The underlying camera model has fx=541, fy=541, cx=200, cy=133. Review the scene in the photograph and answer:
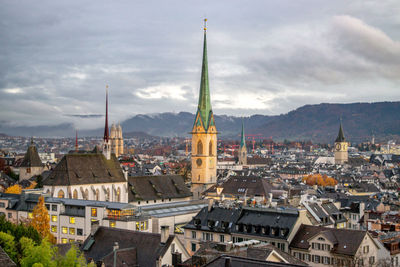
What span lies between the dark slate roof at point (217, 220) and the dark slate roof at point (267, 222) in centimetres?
88

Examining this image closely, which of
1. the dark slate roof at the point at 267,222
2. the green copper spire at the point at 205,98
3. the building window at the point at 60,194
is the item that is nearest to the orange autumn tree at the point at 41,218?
the building window at the point at 60,194

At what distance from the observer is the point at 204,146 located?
105062 mm

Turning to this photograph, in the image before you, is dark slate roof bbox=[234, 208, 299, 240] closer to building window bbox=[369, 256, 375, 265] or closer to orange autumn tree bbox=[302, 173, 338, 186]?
building window bbox=[369, 256, 375, 265]

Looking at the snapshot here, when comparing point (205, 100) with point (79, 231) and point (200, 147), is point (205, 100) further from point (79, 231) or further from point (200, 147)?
point (79, 231)

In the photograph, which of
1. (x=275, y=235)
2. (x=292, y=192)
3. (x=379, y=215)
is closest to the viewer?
(x=275, y=235)

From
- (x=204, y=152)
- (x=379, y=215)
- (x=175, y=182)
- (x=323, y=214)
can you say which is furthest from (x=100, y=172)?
(x=379, y=215)

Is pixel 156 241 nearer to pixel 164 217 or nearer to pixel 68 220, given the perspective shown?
pixel 164 217

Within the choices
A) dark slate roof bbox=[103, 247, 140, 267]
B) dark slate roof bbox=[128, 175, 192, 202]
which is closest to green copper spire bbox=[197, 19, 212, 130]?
dark slate roof bbox=[128, 175, 192, 202]

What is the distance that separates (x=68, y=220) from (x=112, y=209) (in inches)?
310

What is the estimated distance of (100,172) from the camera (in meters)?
82.6

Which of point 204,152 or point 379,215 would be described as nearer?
point 379,215

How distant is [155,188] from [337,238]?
41.9 metres

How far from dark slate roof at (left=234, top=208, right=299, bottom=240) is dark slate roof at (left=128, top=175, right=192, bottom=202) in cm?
2966

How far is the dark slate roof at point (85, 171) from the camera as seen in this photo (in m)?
77.2
